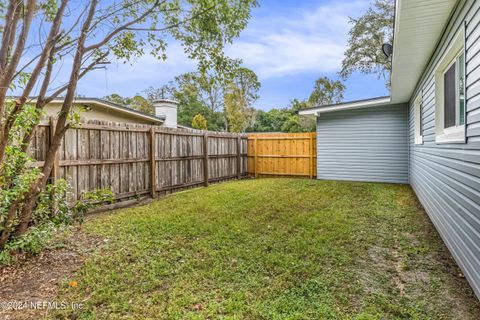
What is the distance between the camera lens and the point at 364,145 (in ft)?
32.1

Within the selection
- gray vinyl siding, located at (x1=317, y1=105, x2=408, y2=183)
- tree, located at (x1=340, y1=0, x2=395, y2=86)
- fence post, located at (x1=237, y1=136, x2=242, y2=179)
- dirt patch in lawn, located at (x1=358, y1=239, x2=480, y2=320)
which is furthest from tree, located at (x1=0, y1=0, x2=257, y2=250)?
tree, located at (x1=340, y1=0, x2=395, y2=86)

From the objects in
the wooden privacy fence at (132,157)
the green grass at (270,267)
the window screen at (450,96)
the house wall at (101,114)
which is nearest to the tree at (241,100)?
the house wall at (101,114)

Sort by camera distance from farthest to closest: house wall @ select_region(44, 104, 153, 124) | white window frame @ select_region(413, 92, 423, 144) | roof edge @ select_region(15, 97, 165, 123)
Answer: house wall @ select_region(44, 104, 153, 124), roof edge @ select_region(15, 97, 165, 123), white window frame @ select_region(413, 92, 423, 144)

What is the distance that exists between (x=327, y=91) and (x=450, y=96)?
2340 centimetres

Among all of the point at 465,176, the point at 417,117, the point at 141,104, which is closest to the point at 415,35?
the point at 465,176

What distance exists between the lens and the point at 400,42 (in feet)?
13.8

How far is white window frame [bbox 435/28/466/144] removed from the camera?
316cm

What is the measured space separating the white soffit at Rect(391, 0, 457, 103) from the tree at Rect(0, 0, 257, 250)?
77.3 inches

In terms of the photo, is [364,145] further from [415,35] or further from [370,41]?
[370,41]

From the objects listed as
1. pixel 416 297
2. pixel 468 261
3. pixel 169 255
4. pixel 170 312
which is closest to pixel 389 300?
pixel 416 297

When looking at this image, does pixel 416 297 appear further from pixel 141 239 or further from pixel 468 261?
pixel 141 239

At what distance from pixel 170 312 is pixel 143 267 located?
98 cm

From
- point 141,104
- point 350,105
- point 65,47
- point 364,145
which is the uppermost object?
point 141,104

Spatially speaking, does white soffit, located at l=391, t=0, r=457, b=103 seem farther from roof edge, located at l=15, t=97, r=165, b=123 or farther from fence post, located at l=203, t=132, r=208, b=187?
roof edge, located at l=15, t=97, r=165, b=123
